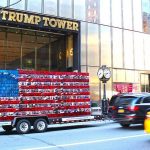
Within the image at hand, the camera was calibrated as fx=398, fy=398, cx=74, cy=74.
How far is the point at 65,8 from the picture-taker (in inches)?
1232

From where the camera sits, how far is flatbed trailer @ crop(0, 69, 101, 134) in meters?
18.6

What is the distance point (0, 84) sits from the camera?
18.5 meters

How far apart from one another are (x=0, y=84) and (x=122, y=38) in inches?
747

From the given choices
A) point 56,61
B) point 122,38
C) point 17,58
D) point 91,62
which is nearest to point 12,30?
point 17,58

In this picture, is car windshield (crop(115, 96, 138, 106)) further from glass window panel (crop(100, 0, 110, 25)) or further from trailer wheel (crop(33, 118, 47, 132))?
glass window panel (crop(100, 0, 110, 25))

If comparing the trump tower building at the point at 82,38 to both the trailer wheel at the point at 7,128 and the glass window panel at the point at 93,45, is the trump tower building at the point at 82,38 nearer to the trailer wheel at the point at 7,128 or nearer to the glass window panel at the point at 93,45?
the glass window panel at the point at 93,45

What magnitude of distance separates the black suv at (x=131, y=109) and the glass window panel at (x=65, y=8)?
516 inches

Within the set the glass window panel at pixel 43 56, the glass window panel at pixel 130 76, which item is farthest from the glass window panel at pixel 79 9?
the glass window panel at pixel 130 76

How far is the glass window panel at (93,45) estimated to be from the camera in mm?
32516

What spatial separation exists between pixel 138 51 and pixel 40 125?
1962 cm

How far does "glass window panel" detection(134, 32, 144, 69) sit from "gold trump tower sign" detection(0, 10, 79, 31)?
25.4 feet

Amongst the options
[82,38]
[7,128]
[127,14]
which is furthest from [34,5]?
[7,128]

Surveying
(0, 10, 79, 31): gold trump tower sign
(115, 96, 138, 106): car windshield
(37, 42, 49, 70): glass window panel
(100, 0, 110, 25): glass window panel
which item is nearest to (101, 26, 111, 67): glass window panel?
(100, 0, 110, 25): glass window panel

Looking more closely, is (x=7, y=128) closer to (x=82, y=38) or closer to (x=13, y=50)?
(x=13, y=50)
